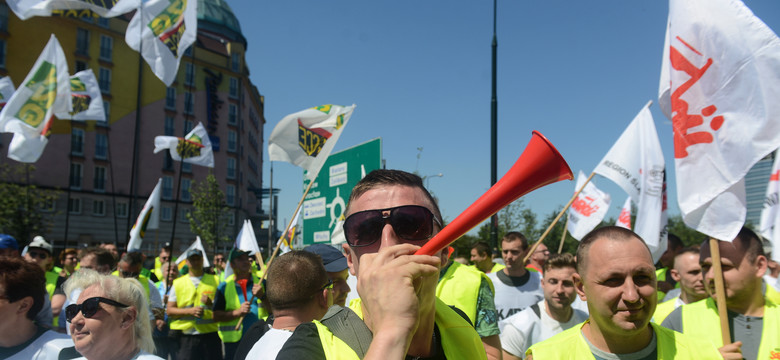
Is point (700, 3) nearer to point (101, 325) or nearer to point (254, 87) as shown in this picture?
point (101, 325)

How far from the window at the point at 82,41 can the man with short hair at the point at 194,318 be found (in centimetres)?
4138

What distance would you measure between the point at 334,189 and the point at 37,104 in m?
5.71

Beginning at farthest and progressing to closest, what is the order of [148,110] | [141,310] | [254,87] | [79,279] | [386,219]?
[254,87], [148,110], [79,279], [141,310], [386,219]

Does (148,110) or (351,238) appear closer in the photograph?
(351,238)

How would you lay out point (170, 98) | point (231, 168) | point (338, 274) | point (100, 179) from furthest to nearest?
point (231, 168), point (170, 98), point (100, 179), point (338, 274)

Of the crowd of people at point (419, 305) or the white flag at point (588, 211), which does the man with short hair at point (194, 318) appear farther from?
the white flag at point (588, 211)

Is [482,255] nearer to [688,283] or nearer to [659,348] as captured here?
[688,283]

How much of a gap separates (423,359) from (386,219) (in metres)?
0.43

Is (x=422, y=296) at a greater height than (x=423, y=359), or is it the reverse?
(x=422, y=296)

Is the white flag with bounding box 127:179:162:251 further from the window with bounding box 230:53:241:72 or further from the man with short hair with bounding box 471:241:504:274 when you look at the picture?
the window with bounding box 230:53:241:72

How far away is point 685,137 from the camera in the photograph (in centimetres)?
328

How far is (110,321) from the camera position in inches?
119

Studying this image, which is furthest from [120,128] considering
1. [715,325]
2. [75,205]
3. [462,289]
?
[715,325]

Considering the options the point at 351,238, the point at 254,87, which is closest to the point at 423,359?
the point at 351,238
